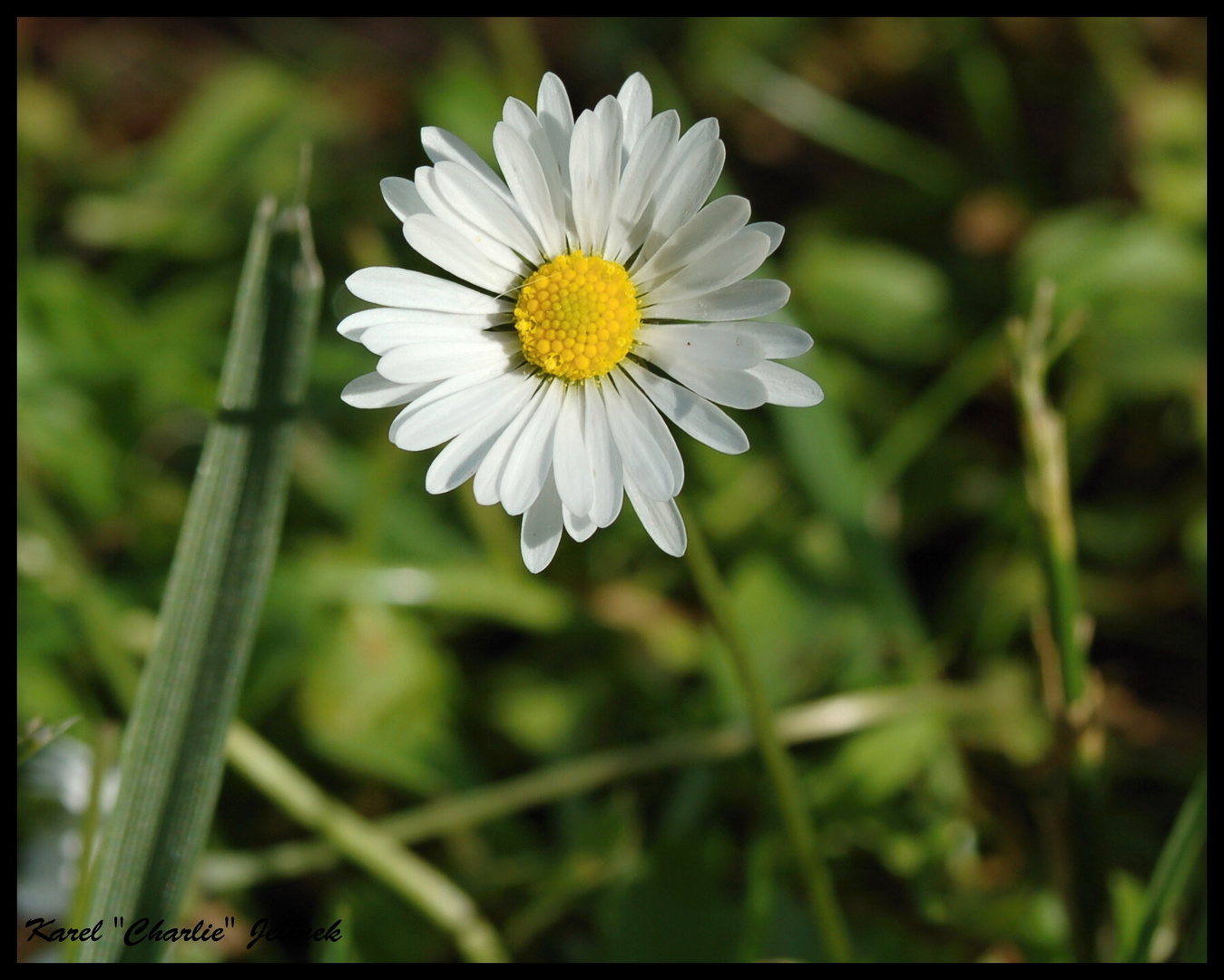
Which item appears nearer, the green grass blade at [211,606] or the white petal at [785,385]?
the white petal at [785,385]

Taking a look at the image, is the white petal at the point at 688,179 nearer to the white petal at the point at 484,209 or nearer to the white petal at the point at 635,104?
the white petal at the point at 635,104

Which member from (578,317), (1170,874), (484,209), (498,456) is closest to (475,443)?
(498,456)

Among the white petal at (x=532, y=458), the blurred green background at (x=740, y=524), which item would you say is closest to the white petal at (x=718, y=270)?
the white petal at (x=532, y=458)

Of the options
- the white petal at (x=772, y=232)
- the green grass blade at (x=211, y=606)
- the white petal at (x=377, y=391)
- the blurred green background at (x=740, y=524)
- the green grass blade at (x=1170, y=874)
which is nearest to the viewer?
the white petal at (x=772, y=232)

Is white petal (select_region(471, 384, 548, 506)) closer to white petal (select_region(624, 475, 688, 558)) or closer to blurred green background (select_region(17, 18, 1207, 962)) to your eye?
white petal (select_region(624, 475, 688, 558))

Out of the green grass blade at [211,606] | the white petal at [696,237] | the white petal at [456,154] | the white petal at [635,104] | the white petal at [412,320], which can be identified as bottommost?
the green grass blade at [211,606]

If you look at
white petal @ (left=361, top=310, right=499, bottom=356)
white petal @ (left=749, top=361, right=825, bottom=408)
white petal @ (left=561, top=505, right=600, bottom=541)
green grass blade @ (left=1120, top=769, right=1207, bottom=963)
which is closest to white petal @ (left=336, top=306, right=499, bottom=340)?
white petal @ (left=361, top=310, right=499, bottom=356)

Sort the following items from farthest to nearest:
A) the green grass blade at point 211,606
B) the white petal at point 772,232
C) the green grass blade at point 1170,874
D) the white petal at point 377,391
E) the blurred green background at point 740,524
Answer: the blurred green background at point 740,524, the green grass blade at point 1170,874, the green grass blade at point 211,606, the white petal at point 377,391, the white petal at point 772,232

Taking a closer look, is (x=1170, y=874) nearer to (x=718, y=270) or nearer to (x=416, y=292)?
(x=718, y=270)
